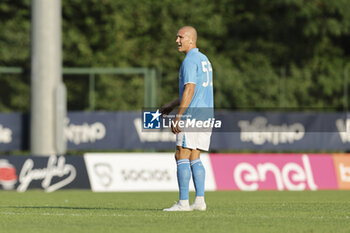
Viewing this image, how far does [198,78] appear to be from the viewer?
31.7 feet

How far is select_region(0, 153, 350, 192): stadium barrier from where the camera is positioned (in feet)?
57.2

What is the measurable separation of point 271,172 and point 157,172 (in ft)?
7.81

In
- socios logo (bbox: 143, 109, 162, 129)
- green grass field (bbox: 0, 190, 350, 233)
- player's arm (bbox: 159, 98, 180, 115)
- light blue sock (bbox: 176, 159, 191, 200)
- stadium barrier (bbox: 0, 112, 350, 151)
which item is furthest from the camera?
stadium barrier (bbox: 0, 112, 350, 151)

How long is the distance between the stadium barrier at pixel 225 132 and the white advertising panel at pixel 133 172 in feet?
9.28

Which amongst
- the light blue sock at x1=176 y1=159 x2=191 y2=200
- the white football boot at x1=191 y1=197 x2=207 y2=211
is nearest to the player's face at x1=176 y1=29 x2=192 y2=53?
the light blue sock at x1=176 y1=159 x2=191 y2=200

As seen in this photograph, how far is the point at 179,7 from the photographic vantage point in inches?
1184

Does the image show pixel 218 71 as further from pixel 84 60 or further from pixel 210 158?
pixel 84 60

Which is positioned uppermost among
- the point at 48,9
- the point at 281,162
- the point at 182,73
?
the point at 48,9

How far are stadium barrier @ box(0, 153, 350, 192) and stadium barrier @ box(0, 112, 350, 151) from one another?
2.80 metres

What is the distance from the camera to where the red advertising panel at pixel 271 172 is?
698 inches

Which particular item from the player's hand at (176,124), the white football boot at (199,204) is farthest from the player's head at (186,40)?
the white football boot at (199,204)

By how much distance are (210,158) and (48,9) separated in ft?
17.9

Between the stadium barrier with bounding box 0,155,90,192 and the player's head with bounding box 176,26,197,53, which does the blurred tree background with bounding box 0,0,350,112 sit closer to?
the stadium barrier with bounding box 0,155,90,192

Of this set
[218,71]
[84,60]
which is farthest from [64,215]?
[84,60]
